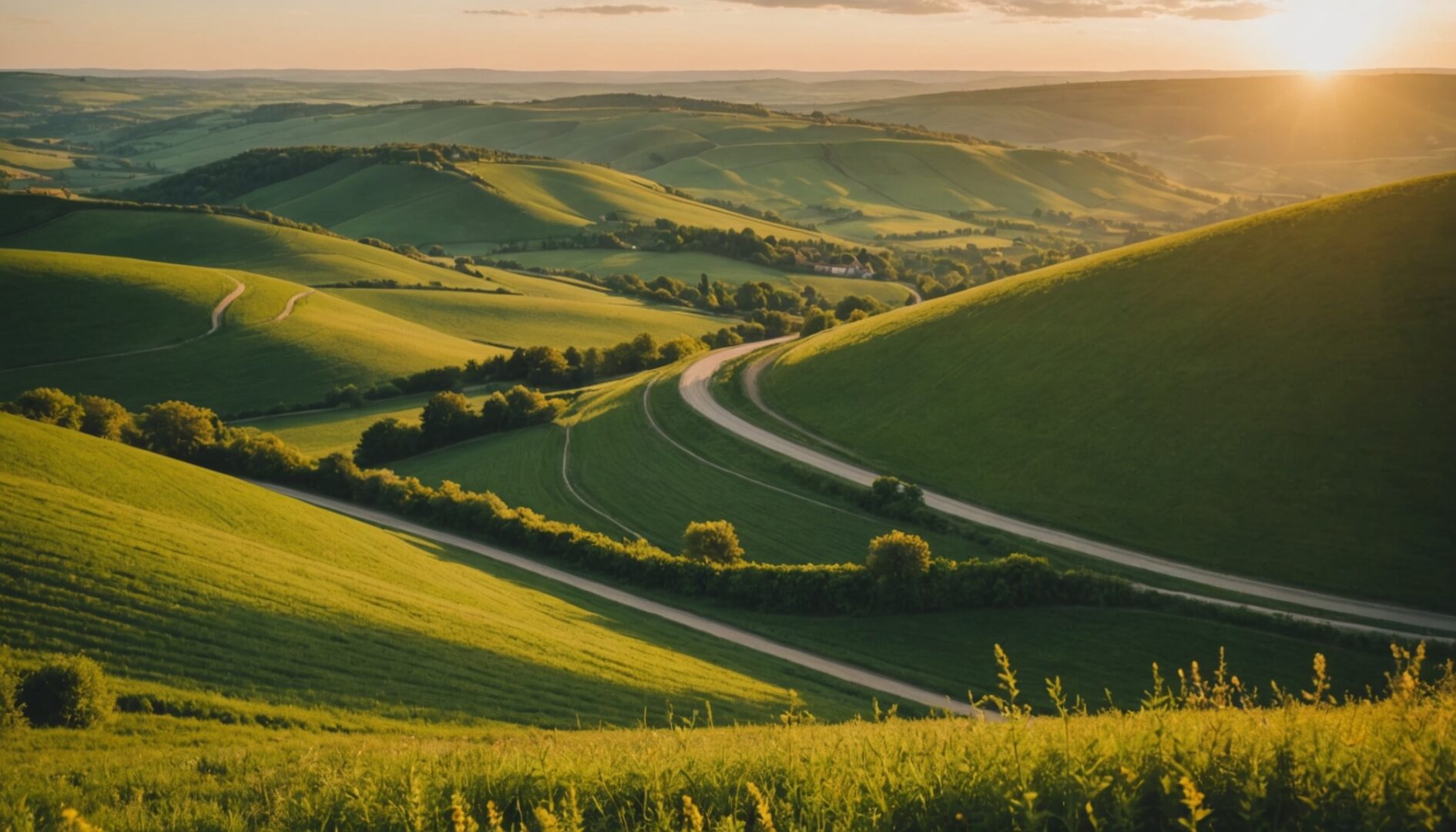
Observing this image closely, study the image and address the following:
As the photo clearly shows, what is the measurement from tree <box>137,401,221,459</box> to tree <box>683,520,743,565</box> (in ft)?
122

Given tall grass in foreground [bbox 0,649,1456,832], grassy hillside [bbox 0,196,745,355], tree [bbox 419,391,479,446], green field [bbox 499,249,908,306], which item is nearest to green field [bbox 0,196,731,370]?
grassy hillside [bbox 0,196,745,355]

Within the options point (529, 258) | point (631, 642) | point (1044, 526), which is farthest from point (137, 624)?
point (529, 258)

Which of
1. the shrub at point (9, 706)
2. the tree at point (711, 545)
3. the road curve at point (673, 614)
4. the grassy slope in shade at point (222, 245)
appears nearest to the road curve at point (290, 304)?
the grassy slope in shade at point (222, 245)

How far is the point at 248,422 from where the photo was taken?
88.4 m

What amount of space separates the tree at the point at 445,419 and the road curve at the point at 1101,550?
20.0 metres

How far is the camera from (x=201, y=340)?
345 feet

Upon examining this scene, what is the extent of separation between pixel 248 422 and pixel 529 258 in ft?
342

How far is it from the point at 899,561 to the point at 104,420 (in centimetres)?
5178

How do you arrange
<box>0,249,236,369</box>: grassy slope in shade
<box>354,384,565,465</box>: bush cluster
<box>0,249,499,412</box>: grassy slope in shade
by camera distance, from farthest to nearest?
1. <box>0,249,236,369</box>: grassy slope in shade
2. <box>0,249,499,412</box>: grassy slope in shade
3. <box>354,384,565,465</box>: bush cluster

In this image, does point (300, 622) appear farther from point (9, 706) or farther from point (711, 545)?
point (711, 545)

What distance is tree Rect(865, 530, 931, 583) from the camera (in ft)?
141

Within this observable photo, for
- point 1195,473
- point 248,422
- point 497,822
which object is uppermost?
point 497,822

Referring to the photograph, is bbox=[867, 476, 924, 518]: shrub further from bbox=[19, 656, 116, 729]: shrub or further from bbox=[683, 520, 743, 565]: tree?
bbox=[19, 656, 116, 729]: shrub

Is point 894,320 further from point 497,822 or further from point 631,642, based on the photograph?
point 497,822
